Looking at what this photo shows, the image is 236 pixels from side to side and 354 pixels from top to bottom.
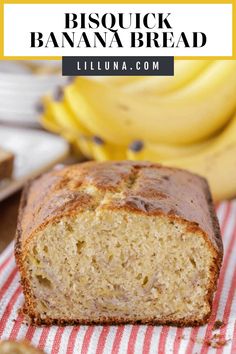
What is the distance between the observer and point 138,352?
108 inches

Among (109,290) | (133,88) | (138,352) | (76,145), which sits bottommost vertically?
(138,352)

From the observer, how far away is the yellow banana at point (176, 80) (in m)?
4.12

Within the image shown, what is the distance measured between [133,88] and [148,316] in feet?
5.47

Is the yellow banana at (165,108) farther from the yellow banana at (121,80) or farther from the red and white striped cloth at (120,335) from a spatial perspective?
the red and white striped cloth at (120,335)

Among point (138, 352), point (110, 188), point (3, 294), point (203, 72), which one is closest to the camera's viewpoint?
point (138, 352)

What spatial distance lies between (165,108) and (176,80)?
0.86 feet

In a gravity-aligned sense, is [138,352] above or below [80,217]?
below

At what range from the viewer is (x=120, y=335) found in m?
2.86

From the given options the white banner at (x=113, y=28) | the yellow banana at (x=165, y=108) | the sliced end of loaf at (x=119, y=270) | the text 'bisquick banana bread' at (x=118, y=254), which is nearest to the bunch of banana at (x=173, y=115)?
the yellow banana at (x=165, y=108)

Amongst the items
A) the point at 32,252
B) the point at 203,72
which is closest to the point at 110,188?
the point at 32,252

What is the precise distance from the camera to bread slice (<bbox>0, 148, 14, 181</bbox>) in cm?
395

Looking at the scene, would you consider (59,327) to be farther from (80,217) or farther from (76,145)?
(76,145)

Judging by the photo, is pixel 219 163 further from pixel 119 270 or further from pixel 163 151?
pixel 119 270

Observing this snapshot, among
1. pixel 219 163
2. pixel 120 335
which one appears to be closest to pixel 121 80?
pixel 219 163
